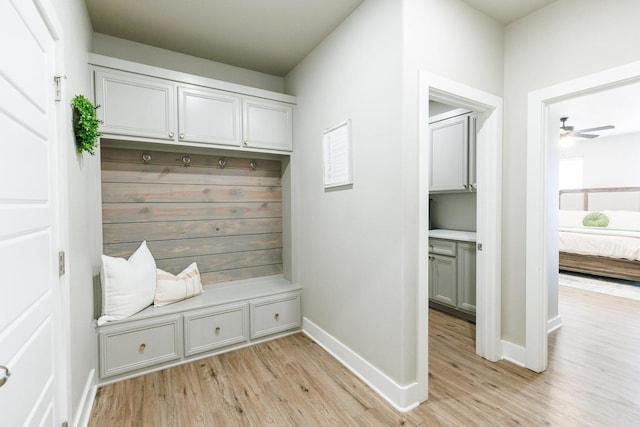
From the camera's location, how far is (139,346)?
89.9 inches

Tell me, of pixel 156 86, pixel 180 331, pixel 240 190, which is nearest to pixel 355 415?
pixel 180 331

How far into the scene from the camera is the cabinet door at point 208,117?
2553 millimetres

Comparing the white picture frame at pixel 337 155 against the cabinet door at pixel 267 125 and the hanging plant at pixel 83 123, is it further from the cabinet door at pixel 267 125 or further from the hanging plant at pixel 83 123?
the hanging plant at pixel 83 123

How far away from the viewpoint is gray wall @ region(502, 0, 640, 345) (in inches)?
74.1

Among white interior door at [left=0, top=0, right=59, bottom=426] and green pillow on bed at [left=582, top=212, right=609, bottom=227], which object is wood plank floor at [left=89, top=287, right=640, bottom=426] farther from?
green pillow on bed at [left=582, top=212, right=609, bottom=227]

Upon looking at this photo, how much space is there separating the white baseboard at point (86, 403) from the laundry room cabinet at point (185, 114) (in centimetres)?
171

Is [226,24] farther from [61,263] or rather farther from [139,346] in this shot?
[139,346]

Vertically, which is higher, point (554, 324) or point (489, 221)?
point (489, 221)

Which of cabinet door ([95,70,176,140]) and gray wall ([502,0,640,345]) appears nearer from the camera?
gray wall ([502,0,640,345])

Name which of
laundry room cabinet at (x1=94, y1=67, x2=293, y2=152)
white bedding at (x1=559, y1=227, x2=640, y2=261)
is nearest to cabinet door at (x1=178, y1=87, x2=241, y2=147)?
laundry room cabinet at (x1=94, y1=67, x2=293, y2=152)

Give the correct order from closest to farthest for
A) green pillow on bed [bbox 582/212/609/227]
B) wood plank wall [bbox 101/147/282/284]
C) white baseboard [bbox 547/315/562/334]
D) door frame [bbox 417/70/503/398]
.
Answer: door frame [bbox 417/70/503/398]
wood plank wall [bbox 101/147/282/284]
white baseboard [bbox 547/315/562/334]
green pillow on bed [bbox 582/212/609/227]

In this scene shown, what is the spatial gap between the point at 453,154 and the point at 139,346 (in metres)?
3.49

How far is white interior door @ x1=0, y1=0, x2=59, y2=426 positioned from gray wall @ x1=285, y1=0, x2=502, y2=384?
1.74 m

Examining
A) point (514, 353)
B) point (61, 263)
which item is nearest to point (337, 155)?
point (61, 263)
